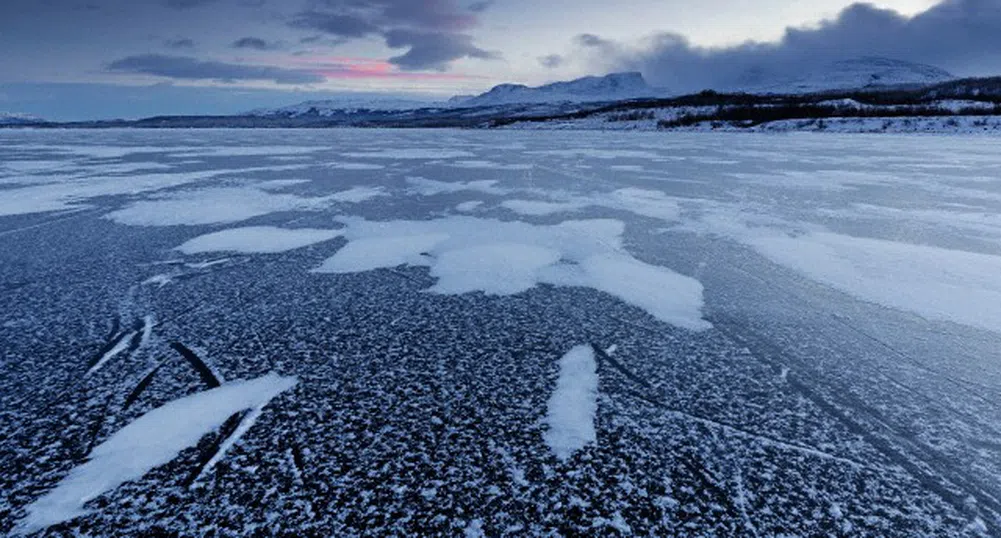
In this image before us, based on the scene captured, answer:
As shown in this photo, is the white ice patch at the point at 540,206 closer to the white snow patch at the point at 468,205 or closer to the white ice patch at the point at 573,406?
the white snow patch at the point at 468,205

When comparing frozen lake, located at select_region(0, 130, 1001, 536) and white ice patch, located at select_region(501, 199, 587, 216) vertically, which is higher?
white ice patch, located at select_region(501, 199, 587, 216)

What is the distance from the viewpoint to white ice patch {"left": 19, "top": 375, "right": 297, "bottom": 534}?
129 cm

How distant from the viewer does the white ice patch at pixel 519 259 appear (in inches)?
116

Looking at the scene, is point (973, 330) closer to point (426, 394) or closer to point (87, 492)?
point (426, 394)

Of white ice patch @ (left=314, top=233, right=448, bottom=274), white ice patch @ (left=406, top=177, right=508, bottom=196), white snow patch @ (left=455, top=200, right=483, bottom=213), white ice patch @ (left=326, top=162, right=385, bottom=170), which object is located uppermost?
white ice patch @ (left=326, top=162, right=385, bottom=170)

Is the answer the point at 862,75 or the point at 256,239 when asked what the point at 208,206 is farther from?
the point at 862,75

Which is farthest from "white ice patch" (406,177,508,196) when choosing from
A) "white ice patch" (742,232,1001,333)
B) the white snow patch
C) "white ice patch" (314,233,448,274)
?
"white ice patch" (742,232,1001,333)

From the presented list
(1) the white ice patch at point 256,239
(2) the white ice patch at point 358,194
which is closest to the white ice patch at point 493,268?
(1) the white ice patch at point 256,239

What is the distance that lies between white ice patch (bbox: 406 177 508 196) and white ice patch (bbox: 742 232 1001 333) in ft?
11.7

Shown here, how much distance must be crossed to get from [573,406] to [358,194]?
519 cm

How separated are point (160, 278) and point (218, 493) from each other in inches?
88.7

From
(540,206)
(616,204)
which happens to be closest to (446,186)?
(540,206)

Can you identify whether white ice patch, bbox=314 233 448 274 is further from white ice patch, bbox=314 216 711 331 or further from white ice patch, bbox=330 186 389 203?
white ice patch, bbox=330 186 389 203

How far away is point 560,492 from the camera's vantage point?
1343 mm
